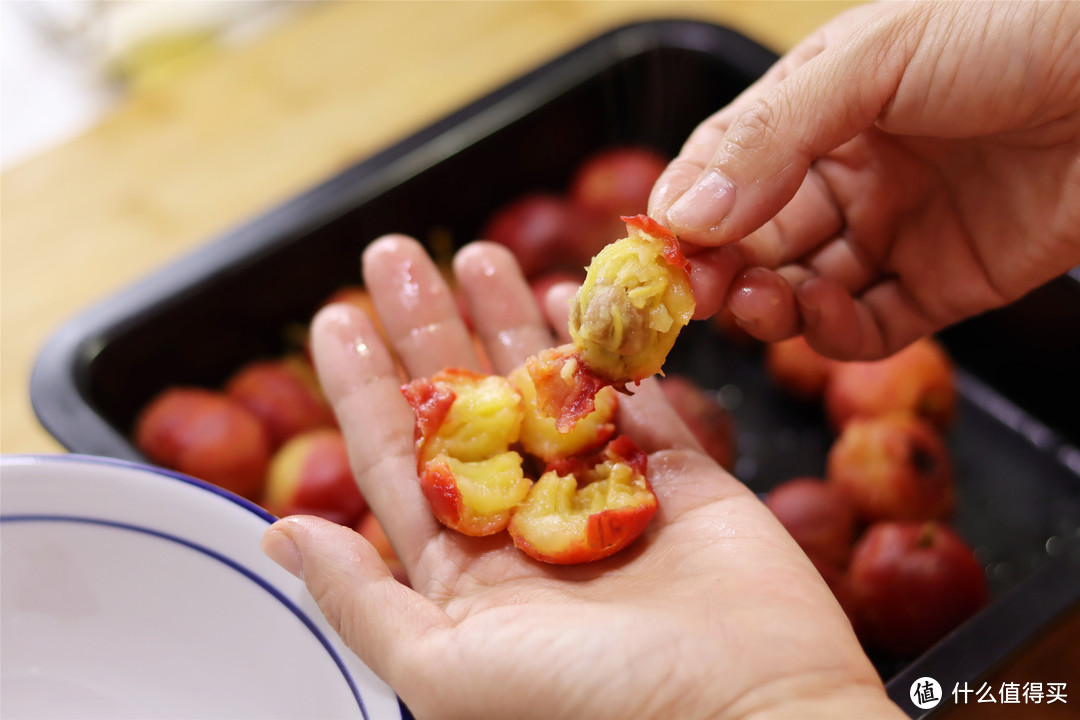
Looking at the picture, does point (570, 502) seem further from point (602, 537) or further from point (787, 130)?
point (787, 130)

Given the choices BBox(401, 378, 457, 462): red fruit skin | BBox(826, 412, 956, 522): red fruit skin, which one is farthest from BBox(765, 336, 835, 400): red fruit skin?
BBox(401, 378, 457, 462): red fruit skin

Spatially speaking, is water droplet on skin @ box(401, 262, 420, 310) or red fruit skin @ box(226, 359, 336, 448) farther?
red fruit skin @ box(226, 359, 336, 448)

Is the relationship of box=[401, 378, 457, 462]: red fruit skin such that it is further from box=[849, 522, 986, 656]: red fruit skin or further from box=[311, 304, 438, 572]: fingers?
box=[849, 522, 986, 656]: red fruit skin

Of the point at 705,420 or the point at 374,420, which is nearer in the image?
the point at 374,420

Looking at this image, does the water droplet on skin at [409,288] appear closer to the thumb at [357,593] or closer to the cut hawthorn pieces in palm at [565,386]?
the cut hawthorn pieces in palm at [565,386]

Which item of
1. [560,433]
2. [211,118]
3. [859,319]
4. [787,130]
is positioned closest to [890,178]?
[859,319]

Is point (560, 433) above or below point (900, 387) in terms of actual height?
above

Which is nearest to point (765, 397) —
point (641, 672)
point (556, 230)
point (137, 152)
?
point (556, 230)

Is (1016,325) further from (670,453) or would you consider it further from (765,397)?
(670,453)
